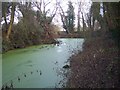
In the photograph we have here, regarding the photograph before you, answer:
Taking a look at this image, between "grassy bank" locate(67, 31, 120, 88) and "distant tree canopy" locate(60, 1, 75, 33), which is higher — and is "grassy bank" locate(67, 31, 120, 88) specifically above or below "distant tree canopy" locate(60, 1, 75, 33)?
below

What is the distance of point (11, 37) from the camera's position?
2.46 metres

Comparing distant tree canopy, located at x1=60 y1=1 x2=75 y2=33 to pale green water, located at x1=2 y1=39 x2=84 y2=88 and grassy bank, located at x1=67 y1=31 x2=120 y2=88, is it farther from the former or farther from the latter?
grassy bank, located at x1=67 y1=31 x2=120 y2=88

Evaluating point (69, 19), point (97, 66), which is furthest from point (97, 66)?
point (69, 19)

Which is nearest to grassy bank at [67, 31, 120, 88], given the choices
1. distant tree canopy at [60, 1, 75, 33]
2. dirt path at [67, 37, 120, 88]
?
dirt path at [67, 37, 120, 88]

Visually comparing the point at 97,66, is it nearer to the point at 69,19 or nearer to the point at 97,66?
the point at 97,66

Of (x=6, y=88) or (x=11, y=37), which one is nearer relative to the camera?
(x=6, y=88)

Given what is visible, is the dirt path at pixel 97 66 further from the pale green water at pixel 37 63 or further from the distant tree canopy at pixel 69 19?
the distant tree canopy at pixel 69 19

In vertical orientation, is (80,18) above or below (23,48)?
above

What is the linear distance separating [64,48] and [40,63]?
32 centimetres

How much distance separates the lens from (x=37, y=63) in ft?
7.82

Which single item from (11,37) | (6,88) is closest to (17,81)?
(6,88)

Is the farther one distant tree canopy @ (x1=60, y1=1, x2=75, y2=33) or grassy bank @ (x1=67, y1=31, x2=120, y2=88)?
distant tree canopy @ (x1=60, y1=1, x2=75, y2=33)

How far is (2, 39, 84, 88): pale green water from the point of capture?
2.31 meters

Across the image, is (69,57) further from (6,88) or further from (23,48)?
(6,88)
